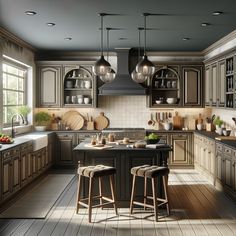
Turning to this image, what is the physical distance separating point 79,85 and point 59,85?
19.1 inches

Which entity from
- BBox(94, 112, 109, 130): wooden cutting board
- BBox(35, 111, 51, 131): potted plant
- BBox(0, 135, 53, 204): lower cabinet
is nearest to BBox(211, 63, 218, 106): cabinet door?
BBox(94, 112, 109, 130): wooden cutting board

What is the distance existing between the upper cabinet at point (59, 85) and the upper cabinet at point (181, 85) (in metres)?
1.47

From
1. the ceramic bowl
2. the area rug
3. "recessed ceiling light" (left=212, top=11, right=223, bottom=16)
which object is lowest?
the area rug

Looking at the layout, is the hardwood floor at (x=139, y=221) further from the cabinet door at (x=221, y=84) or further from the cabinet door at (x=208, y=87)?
the cabinet door at (x=208, y=87)

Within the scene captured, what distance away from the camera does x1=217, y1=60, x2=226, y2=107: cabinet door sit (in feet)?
25.4

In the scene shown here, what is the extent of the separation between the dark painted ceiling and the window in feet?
2.11

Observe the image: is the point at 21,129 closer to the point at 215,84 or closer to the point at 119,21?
the point at 119,21

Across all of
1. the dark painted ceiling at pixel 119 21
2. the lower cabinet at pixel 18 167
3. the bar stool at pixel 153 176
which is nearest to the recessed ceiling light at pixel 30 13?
the dark painted ceiling at pixel 119 21

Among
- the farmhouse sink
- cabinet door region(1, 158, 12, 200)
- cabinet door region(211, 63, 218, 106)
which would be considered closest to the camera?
cabinet door region(1, 158, 12, 200)

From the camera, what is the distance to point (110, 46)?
29.8ft

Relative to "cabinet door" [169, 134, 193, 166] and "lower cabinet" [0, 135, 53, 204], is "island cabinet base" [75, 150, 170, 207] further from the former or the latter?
"cabinet door" [169, 134, 193, 166]

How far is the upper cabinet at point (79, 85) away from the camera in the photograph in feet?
31.5

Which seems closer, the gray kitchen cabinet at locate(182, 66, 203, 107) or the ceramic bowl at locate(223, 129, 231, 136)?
the ceramic bowl at locate(223, 129, 231, 136)

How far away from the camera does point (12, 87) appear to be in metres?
8.42
